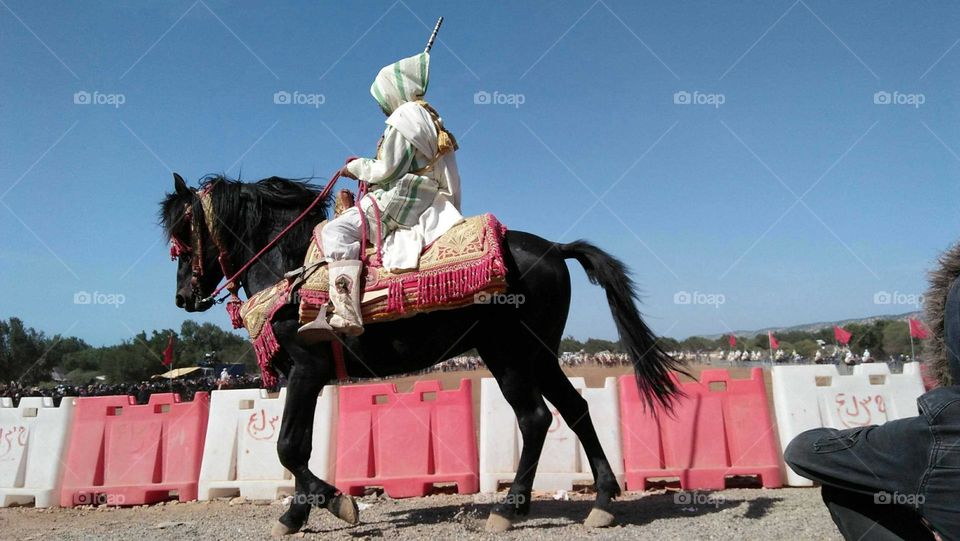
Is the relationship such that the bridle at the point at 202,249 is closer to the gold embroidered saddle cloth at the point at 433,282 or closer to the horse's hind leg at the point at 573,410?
the gold embroidered saddle cloth at the point at 433,282

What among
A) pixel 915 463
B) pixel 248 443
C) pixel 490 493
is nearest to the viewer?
pixel 915 463

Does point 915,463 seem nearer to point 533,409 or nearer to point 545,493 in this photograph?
point 533,409

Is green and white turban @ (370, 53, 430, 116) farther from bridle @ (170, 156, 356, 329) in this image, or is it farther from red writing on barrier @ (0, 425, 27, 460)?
red writing on barrier @ (0, 425, 27, 460)

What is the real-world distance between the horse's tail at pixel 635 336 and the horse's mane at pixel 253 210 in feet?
7.62

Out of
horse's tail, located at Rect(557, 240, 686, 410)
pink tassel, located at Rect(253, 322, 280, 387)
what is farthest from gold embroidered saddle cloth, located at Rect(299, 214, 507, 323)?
horse's tail, located at Rect(557, 240, 686, 410)

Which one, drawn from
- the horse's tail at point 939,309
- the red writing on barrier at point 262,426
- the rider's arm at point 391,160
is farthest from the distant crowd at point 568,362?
the horse's tail at point 939,309

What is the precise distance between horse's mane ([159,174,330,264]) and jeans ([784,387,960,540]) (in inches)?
187

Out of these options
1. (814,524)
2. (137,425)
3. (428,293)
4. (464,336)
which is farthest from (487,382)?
(137,425)

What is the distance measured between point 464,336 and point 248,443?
344cm

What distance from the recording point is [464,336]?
5590 millimetres

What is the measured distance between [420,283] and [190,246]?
240 centimetres

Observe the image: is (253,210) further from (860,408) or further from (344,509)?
(860,408)

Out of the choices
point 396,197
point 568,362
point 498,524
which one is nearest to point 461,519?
point 498,524

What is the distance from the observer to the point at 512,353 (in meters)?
5.52
